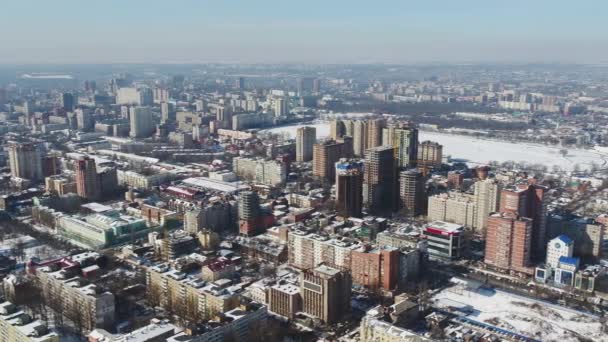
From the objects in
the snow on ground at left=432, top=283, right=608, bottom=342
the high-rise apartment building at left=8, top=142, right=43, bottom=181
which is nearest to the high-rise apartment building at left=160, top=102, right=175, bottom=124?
the high-rise apartment building at left=8, top=142, right=43, bottom=181

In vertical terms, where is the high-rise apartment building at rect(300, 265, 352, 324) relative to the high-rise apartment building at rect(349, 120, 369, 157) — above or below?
below

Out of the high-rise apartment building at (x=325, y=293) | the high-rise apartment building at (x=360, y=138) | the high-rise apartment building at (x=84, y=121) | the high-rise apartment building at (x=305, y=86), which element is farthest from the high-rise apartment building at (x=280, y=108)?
the high-rise apartment building at (x=325, y=293)

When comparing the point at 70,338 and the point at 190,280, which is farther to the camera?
the point at 190,280

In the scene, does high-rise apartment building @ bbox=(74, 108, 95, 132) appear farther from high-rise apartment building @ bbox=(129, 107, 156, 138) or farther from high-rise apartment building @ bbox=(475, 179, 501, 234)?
high-rise apartment building @ bbox=(475, 179, 501, 234)

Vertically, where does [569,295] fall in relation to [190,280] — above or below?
below

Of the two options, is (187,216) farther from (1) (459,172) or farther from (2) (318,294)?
(1) (459,172)

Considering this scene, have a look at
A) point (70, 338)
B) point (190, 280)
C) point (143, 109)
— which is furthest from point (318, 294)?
point (143, 109)
